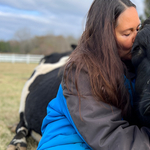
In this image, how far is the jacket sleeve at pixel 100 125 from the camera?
1344mm

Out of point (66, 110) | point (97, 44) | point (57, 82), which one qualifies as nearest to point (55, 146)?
point (66, 110)

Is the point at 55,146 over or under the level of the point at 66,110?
under

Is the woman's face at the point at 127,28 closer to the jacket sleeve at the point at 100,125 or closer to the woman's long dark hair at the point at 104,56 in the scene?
the woman's long dark hair at the point at 104,56

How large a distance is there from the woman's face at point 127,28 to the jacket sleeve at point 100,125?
47 centimetres

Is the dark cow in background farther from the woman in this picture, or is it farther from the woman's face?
the woman's face

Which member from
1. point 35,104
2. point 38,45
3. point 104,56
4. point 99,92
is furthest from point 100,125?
point 38,45

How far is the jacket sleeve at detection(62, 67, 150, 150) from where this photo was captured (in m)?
1.34

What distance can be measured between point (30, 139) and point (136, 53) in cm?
214

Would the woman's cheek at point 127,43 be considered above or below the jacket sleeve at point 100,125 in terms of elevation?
above

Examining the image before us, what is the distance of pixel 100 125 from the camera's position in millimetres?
1382

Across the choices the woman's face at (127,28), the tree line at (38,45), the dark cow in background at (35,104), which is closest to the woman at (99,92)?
the woman's face at (127,28)

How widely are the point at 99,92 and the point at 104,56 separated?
31 cm

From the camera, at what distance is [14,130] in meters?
3.28

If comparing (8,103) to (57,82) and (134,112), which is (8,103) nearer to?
(57,82)
